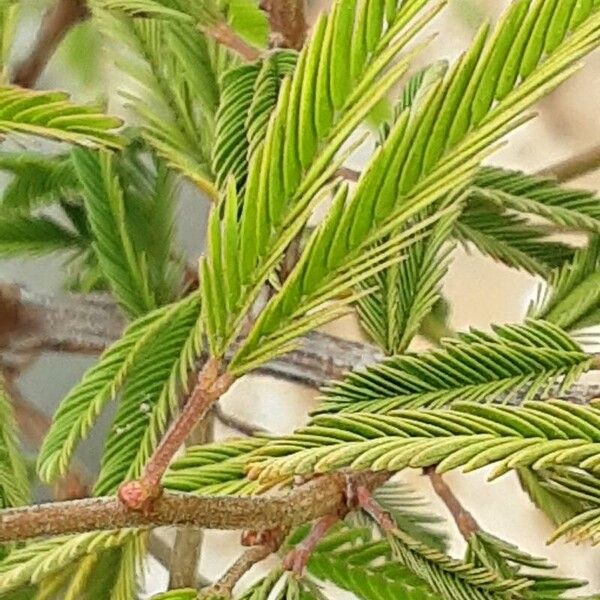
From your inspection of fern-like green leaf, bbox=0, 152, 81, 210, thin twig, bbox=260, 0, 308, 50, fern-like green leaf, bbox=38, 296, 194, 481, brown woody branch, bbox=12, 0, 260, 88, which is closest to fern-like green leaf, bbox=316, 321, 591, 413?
fern-like green leaf, bbox=38, 296, 194, 481

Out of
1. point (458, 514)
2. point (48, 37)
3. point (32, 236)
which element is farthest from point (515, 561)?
point (48, 37)

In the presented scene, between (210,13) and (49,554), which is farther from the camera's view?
(210,13)

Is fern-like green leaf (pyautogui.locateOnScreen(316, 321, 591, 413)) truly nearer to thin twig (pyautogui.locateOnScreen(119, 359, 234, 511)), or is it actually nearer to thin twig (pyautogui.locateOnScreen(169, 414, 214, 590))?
thin twig (pyautogui.locateOnScreen(119, 359, 234, 511))

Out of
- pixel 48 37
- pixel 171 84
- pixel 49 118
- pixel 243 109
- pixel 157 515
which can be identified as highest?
pixel 48 37

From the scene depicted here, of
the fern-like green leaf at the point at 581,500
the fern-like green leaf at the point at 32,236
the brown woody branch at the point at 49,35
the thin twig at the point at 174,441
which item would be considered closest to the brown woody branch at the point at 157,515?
the thin twig at the point at 174,441

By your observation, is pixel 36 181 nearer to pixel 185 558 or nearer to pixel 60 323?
pixel 60 323

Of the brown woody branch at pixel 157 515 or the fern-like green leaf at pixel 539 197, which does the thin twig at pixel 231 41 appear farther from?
the brown woody branch at pixel 157 515

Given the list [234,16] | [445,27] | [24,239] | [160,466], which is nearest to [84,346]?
[24,239]
